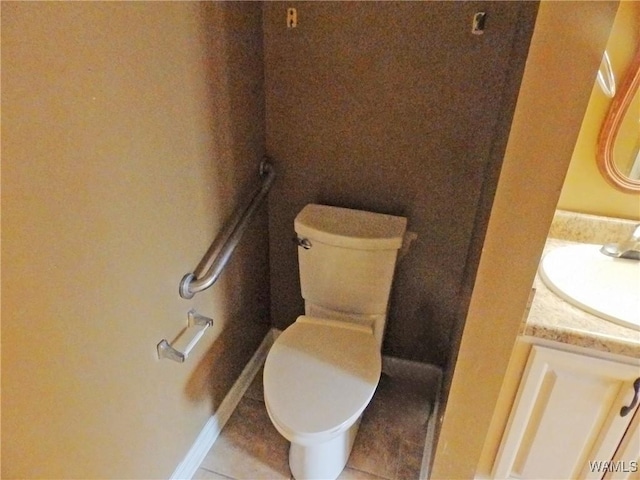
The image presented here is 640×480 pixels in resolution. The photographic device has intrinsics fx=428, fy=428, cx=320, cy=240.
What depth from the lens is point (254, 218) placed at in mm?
1665

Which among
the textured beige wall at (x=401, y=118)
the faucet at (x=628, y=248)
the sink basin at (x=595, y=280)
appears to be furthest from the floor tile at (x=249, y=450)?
the faucet at (x=628, y=248)

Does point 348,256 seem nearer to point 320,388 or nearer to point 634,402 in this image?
point 320,388

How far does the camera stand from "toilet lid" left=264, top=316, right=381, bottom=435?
49.9 inches

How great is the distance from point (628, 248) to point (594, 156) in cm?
30

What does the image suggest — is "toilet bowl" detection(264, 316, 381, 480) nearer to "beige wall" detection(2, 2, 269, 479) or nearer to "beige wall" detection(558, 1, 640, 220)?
"beige wall" detection(2, 2, 269, 479)

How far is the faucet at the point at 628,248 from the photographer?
131 cm

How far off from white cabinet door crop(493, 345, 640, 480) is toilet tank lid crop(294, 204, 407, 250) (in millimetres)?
A: 569

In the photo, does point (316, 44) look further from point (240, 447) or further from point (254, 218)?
point (240, 447)

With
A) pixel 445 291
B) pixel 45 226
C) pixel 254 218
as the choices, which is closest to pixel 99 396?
pixel 45 226

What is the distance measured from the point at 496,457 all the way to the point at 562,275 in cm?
58

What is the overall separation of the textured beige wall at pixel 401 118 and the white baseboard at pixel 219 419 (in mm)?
604

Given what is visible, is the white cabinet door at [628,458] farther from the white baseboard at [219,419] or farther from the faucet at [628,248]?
A: the white baseboard at [219,419]

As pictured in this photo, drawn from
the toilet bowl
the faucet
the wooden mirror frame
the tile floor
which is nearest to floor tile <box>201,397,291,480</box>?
the tile floor

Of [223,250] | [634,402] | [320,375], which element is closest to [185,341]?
[223,250]
